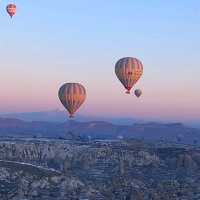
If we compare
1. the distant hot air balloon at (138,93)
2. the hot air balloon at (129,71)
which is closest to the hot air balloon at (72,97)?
the hot air balloon at (129,71)

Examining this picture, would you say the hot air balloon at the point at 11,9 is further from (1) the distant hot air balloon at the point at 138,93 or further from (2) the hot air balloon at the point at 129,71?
(1) the distant hot air balloon at the point at 138,93

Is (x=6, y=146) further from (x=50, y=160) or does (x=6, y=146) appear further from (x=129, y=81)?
(x=129, y=81)

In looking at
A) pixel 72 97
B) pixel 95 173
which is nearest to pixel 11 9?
pixel 72 97

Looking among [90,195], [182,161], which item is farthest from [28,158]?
[90,195]

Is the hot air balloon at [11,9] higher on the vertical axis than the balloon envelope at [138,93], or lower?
higher

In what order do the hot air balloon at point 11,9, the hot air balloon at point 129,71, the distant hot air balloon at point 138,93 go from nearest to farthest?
the hot air balloon at point 129,71, the hot air balloon at point 11,9, the distant hot air balloon at point 138,93

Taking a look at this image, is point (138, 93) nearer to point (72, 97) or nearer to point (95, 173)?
point (95, 173)

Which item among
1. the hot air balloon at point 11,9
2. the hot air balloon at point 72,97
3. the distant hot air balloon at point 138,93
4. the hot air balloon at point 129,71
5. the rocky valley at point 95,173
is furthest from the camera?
the distant hot air balloon at point 138,93
